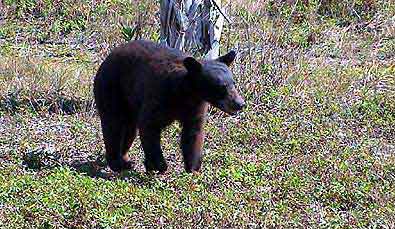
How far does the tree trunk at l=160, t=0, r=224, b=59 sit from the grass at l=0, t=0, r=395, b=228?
1.56 feet

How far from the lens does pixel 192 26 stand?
35.5 feet

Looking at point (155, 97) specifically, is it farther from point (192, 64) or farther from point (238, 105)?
point (238, 105)

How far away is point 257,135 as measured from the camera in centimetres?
963

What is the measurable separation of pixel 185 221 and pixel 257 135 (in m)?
2.85

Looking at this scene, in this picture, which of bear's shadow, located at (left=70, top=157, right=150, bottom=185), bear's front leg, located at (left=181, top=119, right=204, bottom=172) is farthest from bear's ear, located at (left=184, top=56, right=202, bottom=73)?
bear's shadow, located at (left=70, top=157, right=150, bottom=185)

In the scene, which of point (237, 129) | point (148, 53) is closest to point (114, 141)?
point (148, 53)

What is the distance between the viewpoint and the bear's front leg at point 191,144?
27.7 feet

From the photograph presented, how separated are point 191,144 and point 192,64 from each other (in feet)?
2.58

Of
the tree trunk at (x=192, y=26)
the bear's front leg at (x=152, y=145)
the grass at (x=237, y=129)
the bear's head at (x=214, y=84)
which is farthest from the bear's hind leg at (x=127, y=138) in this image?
the tree trunk at (x=192, y=26)

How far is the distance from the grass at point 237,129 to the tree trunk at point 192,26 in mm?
474

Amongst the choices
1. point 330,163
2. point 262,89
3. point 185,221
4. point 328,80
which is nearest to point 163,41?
point 262,89

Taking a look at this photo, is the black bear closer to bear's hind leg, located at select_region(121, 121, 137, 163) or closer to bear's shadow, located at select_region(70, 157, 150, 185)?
bear's hind leg, located at select_region(121, 121, 137, 163)

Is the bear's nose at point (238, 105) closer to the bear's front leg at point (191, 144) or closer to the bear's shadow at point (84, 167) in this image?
the bear's front leg at point (191, 144)

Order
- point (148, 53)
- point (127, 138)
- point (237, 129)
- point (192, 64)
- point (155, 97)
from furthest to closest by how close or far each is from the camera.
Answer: point (237, 129)
point (127, 138)
point (148, 53)
point (155, 97)
point (192, 64)
